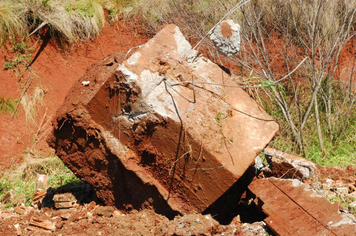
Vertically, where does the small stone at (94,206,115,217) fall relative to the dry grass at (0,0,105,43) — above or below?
below

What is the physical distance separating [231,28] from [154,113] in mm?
1254

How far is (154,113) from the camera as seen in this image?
12.3ft

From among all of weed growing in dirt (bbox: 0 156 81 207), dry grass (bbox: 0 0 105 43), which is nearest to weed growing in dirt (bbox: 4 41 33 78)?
dry grass (bbox: 0 0 105 43)

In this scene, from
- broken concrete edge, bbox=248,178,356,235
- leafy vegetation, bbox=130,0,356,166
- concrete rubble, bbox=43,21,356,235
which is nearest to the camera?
broken concrete edge, bbox=248,178,356,235

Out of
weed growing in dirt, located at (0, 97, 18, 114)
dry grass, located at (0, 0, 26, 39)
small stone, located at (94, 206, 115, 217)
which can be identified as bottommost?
small stone, located at (94, 206, 115, 217)

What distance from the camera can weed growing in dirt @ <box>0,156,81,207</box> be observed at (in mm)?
5716

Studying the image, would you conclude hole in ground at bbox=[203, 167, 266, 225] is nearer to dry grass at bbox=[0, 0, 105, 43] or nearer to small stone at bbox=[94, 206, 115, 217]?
small stone at bbox=[94, 206, 115, 217]

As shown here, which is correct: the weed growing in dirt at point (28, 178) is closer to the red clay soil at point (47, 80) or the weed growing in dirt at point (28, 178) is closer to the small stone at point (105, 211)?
the red clay soil at point (47, 80)

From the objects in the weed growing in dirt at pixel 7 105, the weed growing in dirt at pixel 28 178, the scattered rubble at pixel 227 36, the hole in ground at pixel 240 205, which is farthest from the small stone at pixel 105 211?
the weed growing in dirt at pixel 7 105

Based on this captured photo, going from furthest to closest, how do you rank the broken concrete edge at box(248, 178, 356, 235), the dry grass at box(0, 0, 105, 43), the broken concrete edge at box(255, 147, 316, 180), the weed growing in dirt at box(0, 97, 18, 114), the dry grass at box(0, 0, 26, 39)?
1. the dry grass at box(0, 0, 105, 43)
2. the dry grass at box(0, 0, 26, 39)
3. the weed growing in dirt at box(0, 97, 18, 114)
4. the broken concrete edge at box(255, 147, 316, 180)
5. the broken concrete edge at box(248, 178, 356, 235)

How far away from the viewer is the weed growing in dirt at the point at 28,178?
5.72 m

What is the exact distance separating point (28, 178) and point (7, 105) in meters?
Result: 2.07

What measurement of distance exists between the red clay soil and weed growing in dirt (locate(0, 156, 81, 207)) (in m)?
0.69

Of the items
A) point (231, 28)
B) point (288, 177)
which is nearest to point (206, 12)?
point (231, 28)
